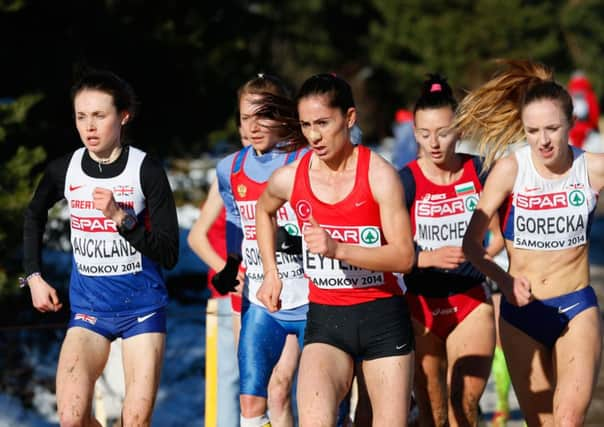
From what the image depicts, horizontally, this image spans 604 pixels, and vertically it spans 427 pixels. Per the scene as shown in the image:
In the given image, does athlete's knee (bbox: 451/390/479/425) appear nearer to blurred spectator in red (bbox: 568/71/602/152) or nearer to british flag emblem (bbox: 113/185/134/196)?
british flag emblem (bbox: 113/185/134/196)

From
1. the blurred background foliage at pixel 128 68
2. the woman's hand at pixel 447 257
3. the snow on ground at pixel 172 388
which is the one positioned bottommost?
the snow on ground at pixel 172 388

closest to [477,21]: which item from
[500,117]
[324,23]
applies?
[324,23]

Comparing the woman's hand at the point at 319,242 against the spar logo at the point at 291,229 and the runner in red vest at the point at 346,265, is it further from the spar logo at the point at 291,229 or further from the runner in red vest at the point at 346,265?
the spar logo at the point at 291,229

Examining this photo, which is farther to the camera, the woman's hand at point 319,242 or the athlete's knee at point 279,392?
the athlete's knee at point 279,392

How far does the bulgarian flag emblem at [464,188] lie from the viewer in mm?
6113

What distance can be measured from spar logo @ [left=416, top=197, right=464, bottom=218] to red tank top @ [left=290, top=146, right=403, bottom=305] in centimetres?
88

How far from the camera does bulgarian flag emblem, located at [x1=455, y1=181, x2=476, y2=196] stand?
6113 millimetres

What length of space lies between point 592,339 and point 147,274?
2.16m

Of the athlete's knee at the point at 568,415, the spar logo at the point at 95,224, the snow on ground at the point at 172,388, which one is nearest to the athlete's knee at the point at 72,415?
the spar logo at the point at 95,224

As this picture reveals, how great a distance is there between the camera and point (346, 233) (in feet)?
16.6

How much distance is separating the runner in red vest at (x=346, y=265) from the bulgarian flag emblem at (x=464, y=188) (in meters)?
1.00

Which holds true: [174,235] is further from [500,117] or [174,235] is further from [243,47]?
[243,47]

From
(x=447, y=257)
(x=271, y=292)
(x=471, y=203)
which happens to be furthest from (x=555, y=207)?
(x=271, y=292)

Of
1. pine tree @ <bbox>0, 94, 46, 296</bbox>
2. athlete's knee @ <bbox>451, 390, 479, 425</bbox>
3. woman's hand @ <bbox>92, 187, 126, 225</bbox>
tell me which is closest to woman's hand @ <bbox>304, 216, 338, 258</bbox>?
woman's hand @ <bbox>92, 187, 126, 225</bbox>
